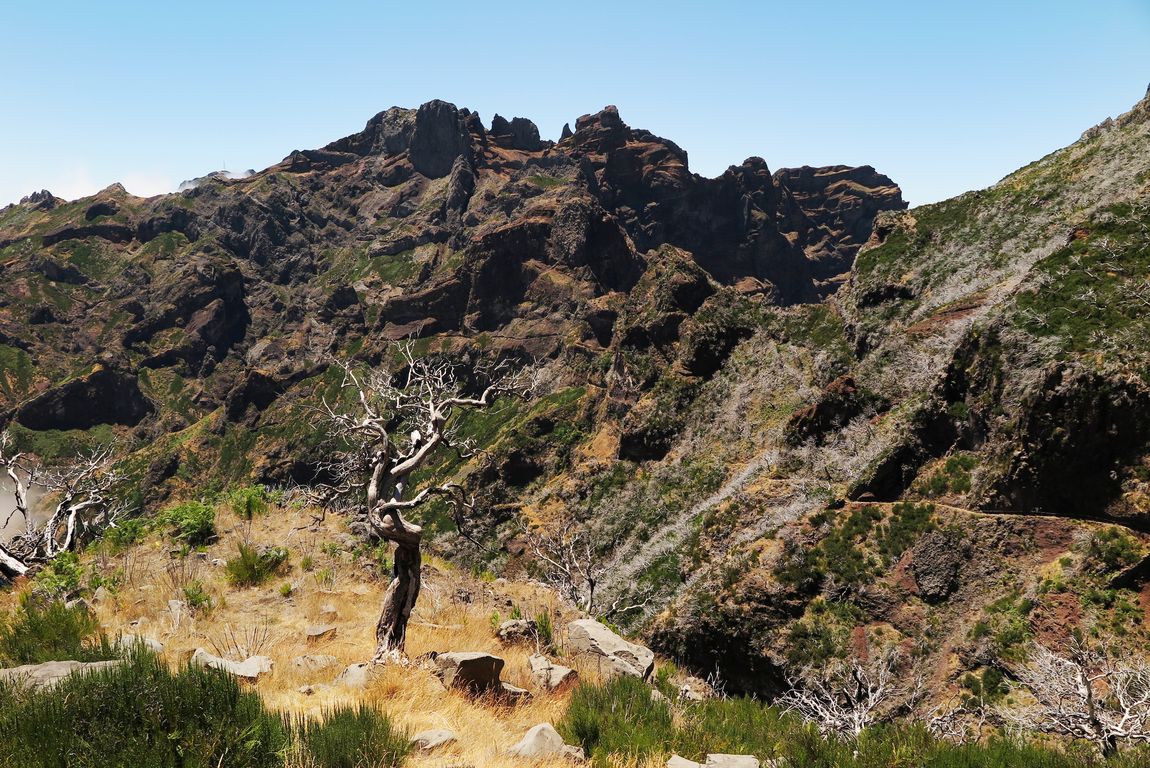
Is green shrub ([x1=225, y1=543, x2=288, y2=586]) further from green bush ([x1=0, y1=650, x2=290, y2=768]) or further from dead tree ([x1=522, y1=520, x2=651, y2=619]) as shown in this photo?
dead tree ([x1=522, y1=520, x2=651, y2=619])

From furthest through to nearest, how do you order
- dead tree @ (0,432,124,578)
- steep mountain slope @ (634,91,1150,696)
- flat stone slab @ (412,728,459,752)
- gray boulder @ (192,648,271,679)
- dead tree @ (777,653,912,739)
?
steep mountain slope @ (634,91,1150,696) → dead tree @ (777,653,912,739) → dead tree @ (0,432,124,578) → gray boulder @ (192,648,271,679) → flat stone slab @ (412,728,459,752)

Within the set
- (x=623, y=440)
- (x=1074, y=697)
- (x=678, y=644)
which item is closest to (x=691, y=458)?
(x=623, y=440)

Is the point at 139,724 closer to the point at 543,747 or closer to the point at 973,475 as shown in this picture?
the point at 543,747

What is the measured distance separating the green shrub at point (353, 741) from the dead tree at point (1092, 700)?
13050 millimetres

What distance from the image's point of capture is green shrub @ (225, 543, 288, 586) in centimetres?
1538

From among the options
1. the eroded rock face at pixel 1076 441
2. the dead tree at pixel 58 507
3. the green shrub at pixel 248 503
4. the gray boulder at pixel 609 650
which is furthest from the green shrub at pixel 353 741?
the eroded rock face at pixel 1076 441

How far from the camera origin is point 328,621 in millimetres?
13547

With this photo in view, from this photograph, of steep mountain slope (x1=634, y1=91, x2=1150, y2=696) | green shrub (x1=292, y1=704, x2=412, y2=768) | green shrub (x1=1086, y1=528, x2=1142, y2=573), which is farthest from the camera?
steep mountain slope (x1=634, y1=91, x2=1150, y2=696)

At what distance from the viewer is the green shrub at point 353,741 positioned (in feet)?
20.4

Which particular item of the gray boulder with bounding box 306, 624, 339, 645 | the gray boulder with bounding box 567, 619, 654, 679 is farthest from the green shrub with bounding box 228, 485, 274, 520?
the gray boulder with bounding box 567, 619, 654, 679

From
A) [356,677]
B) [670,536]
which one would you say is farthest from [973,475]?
[356,677]

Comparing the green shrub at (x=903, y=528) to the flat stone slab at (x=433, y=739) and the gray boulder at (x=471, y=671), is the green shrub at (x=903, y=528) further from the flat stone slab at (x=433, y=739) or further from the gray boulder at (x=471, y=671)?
the flat stone slab at (x=433, y=739)

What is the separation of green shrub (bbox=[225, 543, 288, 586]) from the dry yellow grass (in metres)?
0.26

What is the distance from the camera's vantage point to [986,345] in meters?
39.9
